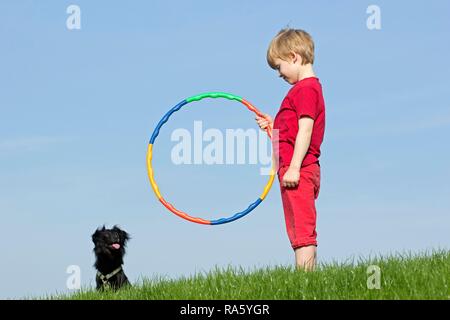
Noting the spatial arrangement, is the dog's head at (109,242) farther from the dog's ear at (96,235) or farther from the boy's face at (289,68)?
the boy's face at (289,68)

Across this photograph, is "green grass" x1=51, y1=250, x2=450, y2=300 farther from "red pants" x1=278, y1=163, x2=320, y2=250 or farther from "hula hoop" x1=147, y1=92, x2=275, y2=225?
"hula hoop" x1=147, y1=92, x2=275, y2=225

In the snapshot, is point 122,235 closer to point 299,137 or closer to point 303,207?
point 303,207

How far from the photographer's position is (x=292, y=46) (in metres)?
7.95

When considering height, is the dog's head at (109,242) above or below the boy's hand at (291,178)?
Result: below

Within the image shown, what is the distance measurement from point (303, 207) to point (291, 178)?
32 cm

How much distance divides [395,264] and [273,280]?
1530mm

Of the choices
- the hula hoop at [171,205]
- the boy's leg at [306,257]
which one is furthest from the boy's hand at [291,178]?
the hula hoop at [171,205]

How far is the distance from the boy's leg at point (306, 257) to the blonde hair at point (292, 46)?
6.39 feet

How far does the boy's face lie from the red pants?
38.4 inches

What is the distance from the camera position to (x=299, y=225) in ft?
25.1

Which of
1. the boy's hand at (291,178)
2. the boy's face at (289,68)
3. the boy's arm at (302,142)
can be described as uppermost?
the boy's face at (289,68)

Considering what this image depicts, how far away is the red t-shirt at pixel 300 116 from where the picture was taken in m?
7.74
